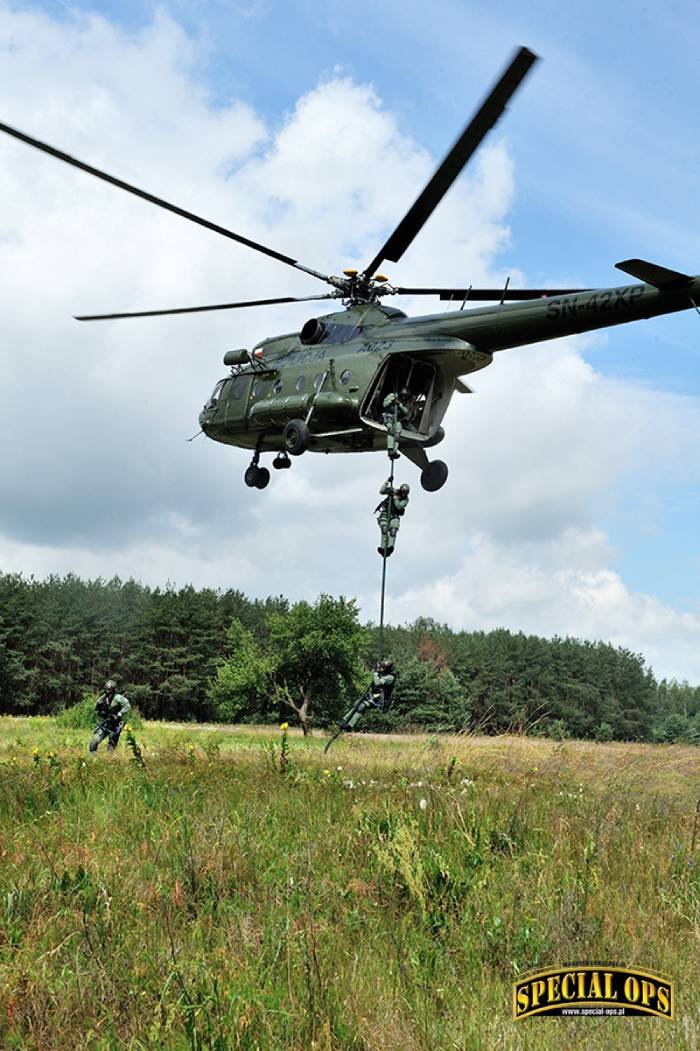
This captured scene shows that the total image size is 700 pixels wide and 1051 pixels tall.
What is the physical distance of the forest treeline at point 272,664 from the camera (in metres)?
44.2

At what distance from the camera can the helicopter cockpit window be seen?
15.9m

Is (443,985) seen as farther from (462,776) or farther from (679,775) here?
(679,775)

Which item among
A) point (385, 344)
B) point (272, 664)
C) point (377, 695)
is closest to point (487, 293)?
point (385, 344)

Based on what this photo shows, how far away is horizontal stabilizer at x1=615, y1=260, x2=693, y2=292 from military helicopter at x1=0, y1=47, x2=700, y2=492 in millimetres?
11

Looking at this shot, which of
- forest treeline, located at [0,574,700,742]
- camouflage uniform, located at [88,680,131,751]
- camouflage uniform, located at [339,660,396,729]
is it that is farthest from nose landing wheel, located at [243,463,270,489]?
forest treeline, located at [0,574,700,742]

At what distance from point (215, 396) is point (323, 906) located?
10.8 metres

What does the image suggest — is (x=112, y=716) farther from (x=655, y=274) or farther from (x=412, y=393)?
(x=655, y=274)

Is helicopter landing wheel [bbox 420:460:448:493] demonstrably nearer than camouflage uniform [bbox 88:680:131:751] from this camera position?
Yes

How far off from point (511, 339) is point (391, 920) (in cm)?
802

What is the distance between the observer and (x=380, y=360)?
42.2 feet

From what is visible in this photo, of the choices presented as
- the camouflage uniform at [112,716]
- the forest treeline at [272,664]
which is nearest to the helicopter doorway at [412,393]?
the camouflage uniform at [112,716]

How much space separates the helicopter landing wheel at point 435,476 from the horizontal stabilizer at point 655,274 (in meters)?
3.86

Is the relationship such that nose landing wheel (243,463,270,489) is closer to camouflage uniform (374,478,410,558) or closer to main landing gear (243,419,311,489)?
main landing gear (243,419,311,489)

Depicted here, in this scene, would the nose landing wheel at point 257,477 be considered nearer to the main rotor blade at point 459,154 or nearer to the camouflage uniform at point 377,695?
the main rotor blade at point 459,154
